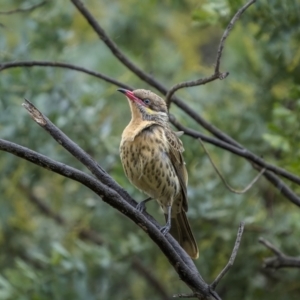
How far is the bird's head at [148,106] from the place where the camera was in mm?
4555

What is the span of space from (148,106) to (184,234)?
0.77 m

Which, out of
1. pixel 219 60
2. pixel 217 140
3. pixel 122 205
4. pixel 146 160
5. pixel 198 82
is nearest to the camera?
pixel 122 205

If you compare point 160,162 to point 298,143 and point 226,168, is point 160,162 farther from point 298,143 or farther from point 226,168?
point 226,168

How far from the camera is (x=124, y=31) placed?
694 centimetres

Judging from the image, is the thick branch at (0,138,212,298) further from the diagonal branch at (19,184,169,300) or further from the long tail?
the diagonal branch at (19,184,169,300)

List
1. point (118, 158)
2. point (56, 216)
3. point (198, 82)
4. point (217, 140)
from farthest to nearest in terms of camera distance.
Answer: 1. point (56, 216)
2. point (118, 158)
3. point (217, 140)
4. point (198, 82)

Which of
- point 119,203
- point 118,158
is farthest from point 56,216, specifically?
point 119,203

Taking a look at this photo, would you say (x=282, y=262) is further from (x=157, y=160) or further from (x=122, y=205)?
(x=122, y=205)

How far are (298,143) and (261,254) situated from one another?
3.47 ft

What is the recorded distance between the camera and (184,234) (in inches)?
175

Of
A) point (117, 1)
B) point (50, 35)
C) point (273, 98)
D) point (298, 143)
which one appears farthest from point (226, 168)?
point (117, 1)

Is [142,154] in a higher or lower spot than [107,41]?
lower

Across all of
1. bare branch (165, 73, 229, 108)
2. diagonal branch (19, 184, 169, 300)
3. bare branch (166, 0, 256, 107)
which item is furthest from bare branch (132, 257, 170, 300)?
bare branch (166, 0, 256, 107)

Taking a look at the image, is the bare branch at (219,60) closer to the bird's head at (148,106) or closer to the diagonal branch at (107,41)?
the bird's head at (148,106)
